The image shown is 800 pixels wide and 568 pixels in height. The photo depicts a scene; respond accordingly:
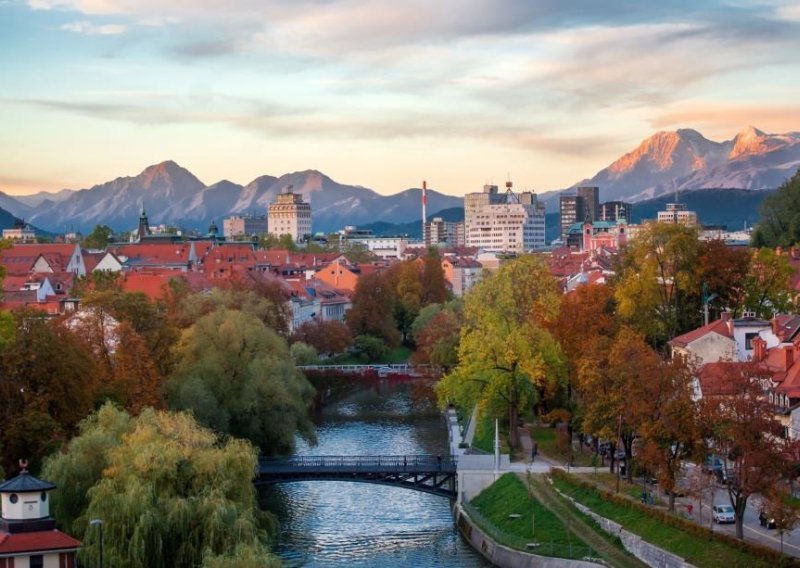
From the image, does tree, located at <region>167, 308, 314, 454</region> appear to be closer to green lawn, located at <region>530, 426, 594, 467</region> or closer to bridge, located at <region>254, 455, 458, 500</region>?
bridge, located at <region>254, 455, 458, 500</region>

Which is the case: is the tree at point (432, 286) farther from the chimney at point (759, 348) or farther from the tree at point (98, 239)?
the chimney at point (759, 348)

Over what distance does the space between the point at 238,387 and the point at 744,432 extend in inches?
1103

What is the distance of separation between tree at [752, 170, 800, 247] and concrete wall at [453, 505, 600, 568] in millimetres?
56259

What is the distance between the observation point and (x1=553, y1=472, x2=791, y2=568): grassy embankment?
124ft

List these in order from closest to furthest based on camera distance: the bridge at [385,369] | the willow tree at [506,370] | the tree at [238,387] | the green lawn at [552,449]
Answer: the green lawn at [552,449] → the willow tree at [506,370] → the tree at [238,387] → the bridge at [385,369]

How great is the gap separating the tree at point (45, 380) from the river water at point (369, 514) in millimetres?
8769

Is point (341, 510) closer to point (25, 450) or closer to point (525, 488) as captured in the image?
point (525, 488)

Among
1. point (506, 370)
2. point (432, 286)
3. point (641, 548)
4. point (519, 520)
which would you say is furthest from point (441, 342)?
point (641, 548)

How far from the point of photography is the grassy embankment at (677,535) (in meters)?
37.7


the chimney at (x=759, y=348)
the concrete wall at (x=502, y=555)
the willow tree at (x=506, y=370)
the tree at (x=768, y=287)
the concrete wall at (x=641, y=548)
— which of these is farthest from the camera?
the tree at (x=768, y=287)

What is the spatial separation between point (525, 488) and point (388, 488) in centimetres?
1175

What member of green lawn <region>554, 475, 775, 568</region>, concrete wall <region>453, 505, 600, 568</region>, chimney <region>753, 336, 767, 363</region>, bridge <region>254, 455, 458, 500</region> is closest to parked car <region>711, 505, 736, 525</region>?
green lawn <region>554, 475, 775, 568</region>

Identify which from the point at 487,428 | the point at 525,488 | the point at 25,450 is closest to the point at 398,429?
the point at 487,428

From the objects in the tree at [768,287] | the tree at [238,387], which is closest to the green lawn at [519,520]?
the tree at [238,387]
